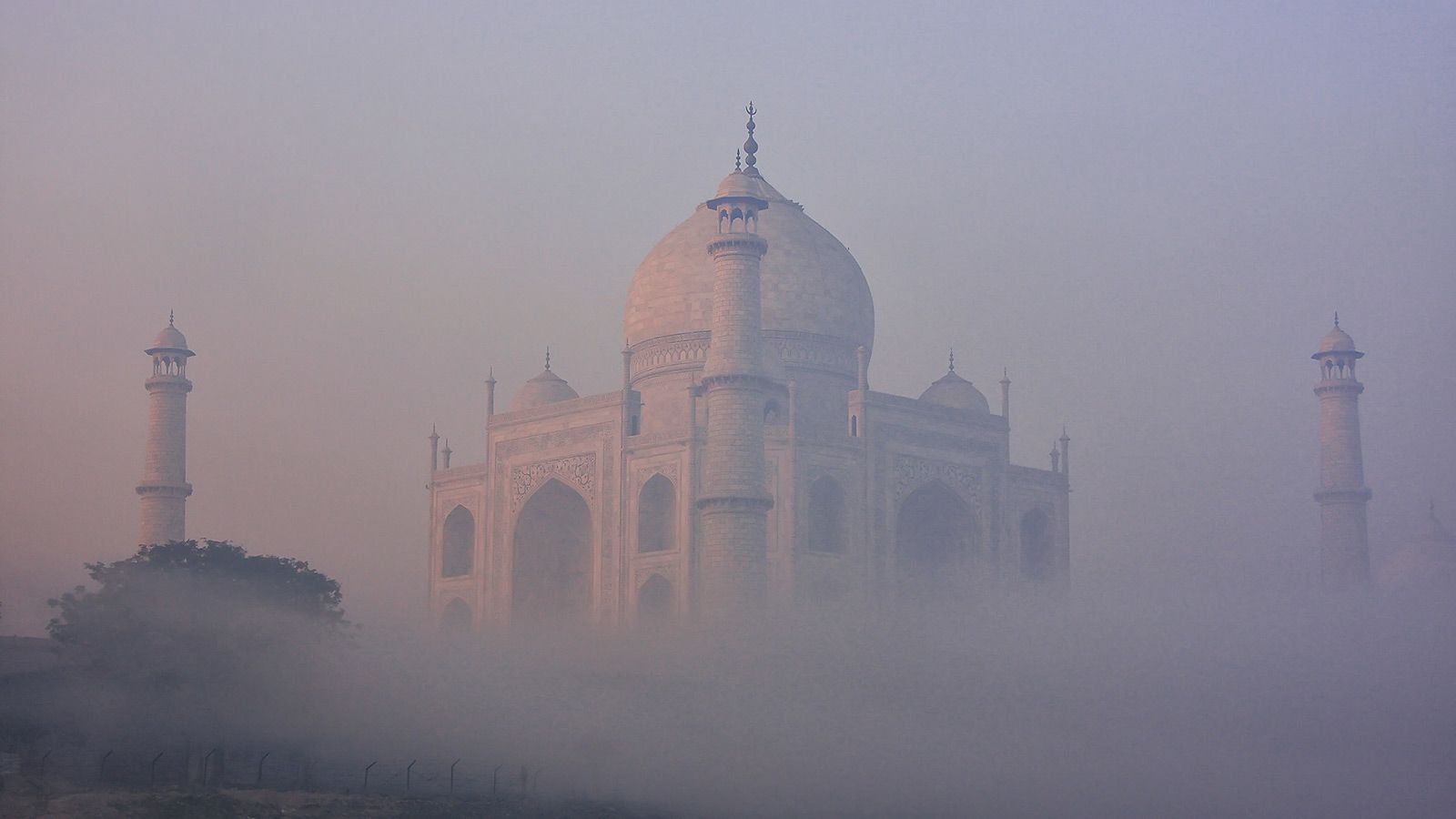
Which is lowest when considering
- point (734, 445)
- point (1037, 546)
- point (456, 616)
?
point (456, 616)

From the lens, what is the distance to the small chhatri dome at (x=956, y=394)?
1526 inches

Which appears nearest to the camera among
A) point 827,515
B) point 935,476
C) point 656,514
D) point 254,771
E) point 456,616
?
point 254,771

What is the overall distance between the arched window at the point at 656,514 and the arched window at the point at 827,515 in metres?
2.59

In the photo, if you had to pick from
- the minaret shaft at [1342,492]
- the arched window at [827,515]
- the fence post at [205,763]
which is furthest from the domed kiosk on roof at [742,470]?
the fence post at [205,763]

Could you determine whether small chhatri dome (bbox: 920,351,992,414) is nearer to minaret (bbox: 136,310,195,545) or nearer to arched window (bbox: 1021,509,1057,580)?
arched window (bbox: 1021,509,1057,580)

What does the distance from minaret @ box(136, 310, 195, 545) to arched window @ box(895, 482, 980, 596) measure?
1351cm

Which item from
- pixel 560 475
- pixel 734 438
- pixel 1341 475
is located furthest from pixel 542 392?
Answer: pixel 1341 475

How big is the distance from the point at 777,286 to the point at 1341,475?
12.1 m

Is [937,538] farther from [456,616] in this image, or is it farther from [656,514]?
[456,616]

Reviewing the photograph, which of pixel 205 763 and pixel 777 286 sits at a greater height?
pixel 777 286

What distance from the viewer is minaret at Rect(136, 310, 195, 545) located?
34.5 metres

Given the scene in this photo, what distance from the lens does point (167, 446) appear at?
114 feet

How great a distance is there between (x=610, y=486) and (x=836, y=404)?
542 cm

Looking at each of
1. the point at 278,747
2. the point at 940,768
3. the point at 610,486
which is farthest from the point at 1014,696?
the point at 278,747
